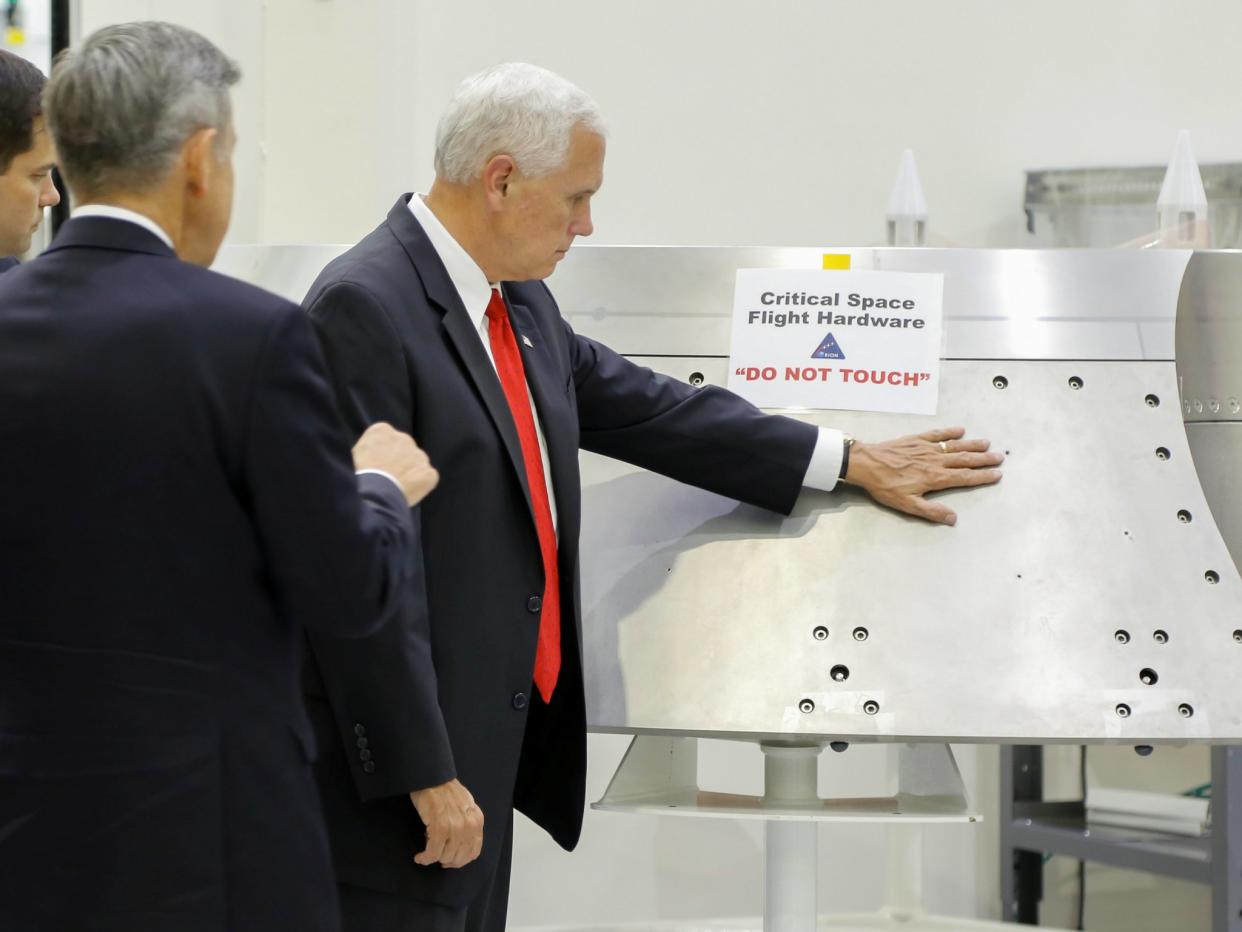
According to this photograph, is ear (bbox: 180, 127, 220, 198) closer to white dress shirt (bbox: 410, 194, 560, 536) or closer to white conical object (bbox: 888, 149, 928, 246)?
white dress shirt (bbox: 410, 194, 560, 536)

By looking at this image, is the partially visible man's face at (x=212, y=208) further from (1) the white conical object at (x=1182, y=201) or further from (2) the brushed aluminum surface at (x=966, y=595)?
(1) the white conical object at (x=1182, y=201)

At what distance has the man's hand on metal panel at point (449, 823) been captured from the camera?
147 cm

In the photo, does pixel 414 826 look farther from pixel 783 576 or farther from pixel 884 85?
pixel 884 85

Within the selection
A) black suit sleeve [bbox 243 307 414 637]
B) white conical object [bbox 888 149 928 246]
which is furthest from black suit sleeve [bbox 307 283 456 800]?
white conical object [bbox 888 149 928 246]

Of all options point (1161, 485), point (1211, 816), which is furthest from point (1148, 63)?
point (1161, 485)

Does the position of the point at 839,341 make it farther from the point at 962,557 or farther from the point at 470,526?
the point at 470,526

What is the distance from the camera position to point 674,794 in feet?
6.31

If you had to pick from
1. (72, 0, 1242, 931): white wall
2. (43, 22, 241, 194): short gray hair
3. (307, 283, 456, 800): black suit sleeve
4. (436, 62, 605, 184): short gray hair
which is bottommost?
(307, 283, 456, 800): black suit sleeve

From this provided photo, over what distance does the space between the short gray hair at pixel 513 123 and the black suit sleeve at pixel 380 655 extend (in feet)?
0.68

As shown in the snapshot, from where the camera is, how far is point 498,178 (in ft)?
5.28

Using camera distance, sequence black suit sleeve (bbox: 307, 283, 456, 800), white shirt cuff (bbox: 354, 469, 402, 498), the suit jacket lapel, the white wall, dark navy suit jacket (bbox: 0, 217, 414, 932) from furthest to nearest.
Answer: the white wall
the suit jacket lapel
black suit sleeve (bbox: 307, 283, 456, 800)
white shirt cuff (bbox: 354, 469, 402, 498)
dark navy suit jacket (bbox: 0, 217, 414, 932)

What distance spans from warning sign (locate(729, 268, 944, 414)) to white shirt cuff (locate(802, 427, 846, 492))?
0.32 feet

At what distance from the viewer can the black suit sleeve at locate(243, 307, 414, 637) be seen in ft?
3.51

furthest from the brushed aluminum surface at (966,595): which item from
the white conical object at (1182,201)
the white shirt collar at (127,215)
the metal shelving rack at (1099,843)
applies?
the metal shelving rack at (1099,843)
